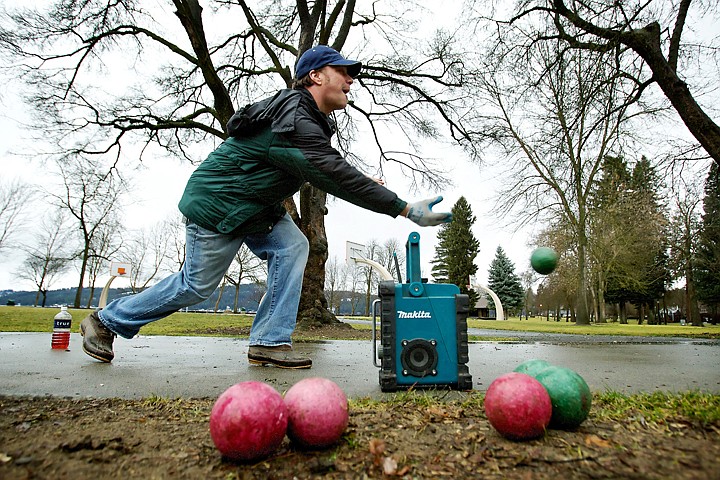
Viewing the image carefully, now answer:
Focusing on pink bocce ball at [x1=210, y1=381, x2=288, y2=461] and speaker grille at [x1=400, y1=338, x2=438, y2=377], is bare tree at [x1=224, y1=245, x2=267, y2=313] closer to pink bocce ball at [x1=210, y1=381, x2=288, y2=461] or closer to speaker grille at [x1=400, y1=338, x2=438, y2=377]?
speaker grille at [x1=400, y1=338, x2=438, y2=377]

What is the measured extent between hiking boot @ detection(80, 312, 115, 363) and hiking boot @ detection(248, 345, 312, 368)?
4.20 ft

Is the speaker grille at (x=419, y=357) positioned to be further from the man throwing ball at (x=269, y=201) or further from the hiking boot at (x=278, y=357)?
the hiking boot at (x=278, y=357)

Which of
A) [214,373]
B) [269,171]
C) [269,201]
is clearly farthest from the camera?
[214,373]

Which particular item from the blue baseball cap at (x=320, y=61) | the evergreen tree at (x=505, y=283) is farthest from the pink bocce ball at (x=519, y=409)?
the evergreen tree at (x=505, y=283)

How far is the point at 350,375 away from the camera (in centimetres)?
368

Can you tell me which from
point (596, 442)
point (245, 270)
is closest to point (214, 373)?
point (596, 442)

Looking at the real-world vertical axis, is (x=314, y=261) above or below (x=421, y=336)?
above

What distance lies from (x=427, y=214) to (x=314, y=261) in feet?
28.8

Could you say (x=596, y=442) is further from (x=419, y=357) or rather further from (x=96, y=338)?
(x=96, y=338)

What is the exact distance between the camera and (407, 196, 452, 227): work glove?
2812mm

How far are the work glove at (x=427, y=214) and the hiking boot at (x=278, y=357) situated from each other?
1.69 m

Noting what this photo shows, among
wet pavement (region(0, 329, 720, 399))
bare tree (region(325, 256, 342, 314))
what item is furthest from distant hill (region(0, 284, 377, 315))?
wet pavement (region(0, 329, 720, 399))

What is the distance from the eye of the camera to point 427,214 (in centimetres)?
281

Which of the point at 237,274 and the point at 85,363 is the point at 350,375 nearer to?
the point at 85,363
